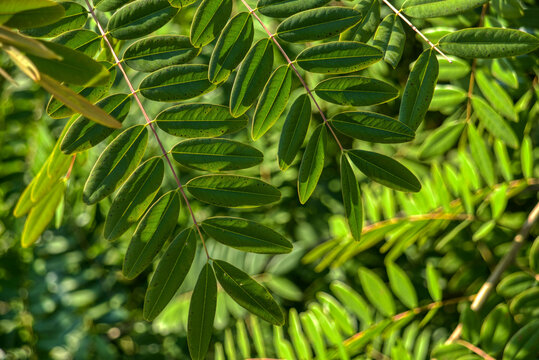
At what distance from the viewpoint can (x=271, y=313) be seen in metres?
0.76

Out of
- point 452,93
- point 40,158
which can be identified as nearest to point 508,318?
point 452,93

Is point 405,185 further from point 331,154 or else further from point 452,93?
point 331,154

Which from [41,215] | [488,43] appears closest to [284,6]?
[488,43]

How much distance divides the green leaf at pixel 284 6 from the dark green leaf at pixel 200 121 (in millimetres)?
143

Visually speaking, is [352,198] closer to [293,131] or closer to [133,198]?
[293,131]

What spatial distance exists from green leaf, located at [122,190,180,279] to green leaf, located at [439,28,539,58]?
0.42 meters

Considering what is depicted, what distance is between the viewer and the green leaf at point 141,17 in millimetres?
790

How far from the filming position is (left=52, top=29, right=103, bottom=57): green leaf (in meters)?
0.78

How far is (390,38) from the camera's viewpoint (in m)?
0.82

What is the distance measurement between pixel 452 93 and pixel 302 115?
1.61 ft

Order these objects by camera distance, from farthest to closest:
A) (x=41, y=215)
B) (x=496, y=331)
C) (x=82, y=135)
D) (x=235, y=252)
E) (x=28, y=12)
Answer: (x=235, y=252), (x=496, y=331), (x=41, y=215), (x=82, y=135), (x=28, y=12)

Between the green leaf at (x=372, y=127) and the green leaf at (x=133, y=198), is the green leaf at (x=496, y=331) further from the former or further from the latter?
the green leaf at (x=133, y=198)

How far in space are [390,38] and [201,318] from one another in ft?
1.48

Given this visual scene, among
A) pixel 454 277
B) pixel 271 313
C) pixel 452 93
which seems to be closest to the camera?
pixel 271 313
